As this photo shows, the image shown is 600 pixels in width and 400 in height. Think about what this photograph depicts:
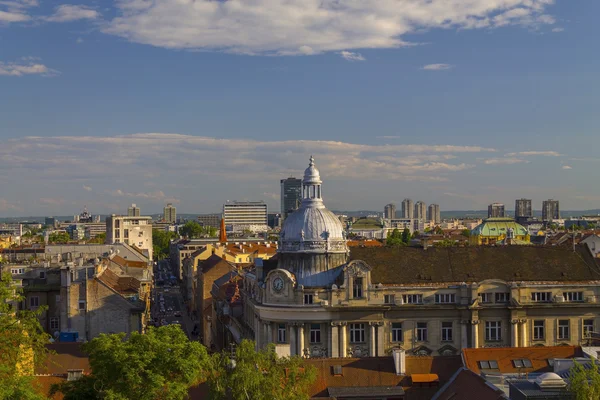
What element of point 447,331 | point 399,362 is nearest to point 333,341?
point 447,331

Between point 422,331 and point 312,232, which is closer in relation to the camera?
point 422,331

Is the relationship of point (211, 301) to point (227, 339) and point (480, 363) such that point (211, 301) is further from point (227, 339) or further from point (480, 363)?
point (480, 363)

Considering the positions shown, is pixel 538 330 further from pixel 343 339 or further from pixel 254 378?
pixel 254 378

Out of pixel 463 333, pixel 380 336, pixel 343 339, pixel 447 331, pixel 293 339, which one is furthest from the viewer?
pixel 447 331

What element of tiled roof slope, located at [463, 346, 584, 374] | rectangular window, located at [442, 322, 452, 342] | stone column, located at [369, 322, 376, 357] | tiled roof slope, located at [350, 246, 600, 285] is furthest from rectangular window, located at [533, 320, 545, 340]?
tiled roof slope, located at [463, 346, 584, 374]

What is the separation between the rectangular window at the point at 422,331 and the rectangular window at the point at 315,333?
10.5 meters

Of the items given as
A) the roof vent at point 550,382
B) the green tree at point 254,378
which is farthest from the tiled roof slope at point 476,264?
the roof vent at point 550,382

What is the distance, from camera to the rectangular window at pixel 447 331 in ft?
308

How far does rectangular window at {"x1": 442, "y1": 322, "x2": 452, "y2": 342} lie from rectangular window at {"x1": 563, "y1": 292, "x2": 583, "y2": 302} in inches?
505

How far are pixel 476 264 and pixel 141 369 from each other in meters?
51.8

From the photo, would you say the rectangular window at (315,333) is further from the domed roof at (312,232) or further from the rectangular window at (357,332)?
the domed roof at (312,232)

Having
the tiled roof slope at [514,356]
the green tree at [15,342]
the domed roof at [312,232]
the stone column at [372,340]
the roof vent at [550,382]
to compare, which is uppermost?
the domed roof at [312,232]

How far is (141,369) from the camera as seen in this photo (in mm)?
55281

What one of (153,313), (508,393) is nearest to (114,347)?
(508,393)
